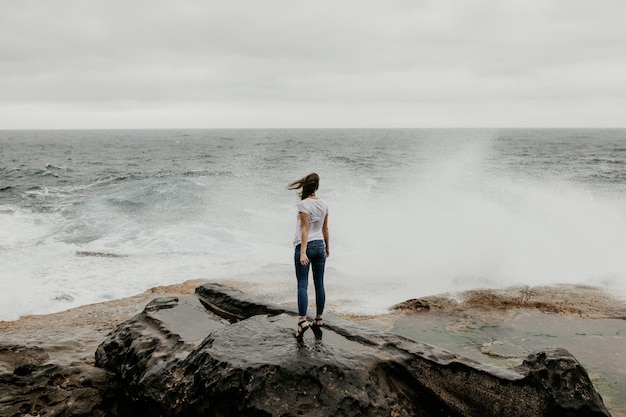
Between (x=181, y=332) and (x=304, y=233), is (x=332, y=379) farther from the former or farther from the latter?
(x=181, y=332)

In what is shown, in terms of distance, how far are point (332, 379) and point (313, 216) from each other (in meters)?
1.54

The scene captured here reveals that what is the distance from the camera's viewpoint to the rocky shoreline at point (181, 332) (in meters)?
4.73

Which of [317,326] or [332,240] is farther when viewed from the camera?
[332,240]

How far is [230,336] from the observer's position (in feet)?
16.0

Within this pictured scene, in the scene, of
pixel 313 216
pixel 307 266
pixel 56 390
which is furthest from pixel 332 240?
pixel 56 390

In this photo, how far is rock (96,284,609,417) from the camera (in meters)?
4.12

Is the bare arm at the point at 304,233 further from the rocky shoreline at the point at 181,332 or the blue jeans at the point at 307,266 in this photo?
the rocky shoreline at the point at 181,332

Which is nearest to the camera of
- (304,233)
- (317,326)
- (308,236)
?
(304,233)

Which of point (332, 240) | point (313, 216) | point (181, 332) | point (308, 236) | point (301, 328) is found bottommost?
point (332, 240)

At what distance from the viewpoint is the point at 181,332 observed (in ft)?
18.0

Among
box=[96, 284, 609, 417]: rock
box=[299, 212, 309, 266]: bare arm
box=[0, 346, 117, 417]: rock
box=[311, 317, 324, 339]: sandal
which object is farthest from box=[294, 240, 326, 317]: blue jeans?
box=[0, 346, 117, 417]: rock

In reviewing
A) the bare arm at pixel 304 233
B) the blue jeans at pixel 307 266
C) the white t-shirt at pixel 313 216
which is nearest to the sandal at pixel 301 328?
the blue jeans at pixel 307 266

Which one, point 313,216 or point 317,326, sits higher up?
point 313,216

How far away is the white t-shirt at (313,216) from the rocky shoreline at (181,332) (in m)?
1.07
